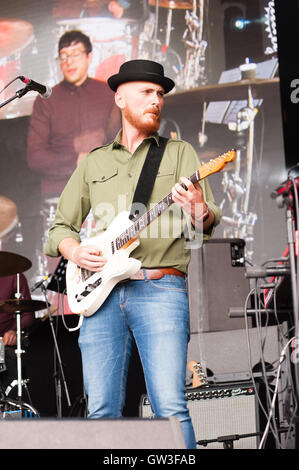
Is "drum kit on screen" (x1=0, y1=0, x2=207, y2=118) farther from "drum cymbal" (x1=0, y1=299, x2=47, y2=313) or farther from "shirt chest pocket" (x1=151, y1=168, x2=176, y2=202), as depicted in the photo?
"shirt chest pocket" (x1=151, y1=168, x2=176, y2=202)

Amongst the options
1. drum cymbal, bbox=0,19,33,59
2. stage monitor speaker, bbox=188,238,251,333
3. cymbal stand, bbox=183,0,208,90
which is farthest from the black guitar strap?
drum cymbal, bbox=0,19,33,59

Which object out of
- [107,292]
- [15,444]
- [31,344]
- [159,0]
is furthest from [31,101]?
[15,444]

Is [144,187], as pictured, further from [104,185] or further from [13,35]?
[13,35]

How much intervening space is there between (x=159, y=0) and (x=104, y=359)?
430cm

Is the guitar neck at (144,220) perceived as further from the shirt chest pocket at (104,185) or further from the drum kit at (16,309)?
the drum kit at (16,309)

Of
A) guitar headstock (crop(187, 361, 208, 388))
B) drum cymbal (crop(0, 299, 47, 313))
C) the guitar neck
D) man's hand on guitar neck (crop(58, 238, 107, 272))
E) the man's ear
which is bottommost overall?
guitar headstock (crop(187, 361, 208, 388))

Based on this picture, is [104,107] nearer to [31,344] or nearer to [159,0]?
[159,0]

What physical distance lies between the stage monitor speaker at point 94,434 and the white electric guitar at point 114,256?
1039mm

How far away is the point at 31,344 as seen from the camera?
226 inches

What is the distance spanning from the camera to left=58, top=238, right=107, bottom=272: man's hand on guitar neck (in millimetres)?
2531

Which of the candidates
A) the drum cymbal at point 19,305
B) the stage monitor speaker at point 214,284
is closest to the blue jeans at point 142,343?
the stage monitor speaker at point 214,284

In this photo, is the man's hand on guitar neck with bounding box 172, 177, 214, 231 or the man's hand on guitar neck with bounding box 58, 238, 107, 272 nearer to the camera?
the man's hand on guitar neck with bounding box 172, 177, 214, 231

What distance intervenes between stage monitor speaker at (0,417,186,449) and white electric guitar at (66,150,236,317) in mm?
1039
